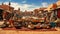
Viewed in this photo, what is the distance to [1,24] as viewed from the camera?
5918 mm

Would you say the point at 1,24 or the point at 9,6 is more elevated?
the point at 9,6

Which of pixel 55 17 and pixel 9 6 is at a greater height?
pixel 9 6

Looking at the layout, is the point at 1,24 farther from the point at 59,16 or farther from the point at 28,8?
the point at 59,16

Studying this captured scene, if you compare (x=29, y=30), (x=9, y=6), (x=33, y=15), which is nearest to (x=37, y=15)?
(x=33, y=15)

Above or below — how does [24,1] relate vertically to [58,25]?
above

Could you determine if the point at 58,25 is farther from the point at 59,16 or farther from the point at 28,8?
the point at 28,8

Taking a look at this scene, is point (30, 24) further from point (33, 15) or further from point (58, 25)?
point (58, 25)

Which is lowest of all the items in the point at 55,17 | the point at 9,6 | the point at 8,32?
the point at 8,32

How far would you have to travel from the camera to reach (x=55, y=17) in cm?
588

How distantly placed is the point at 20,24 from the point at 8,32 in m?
0.43

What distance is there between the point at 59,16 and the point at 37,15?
656mm

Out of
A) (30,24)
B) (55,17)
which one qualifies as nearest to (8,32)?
(30,24)

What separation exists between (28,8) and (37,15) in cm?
34

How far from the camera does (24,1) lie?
19.4ft
